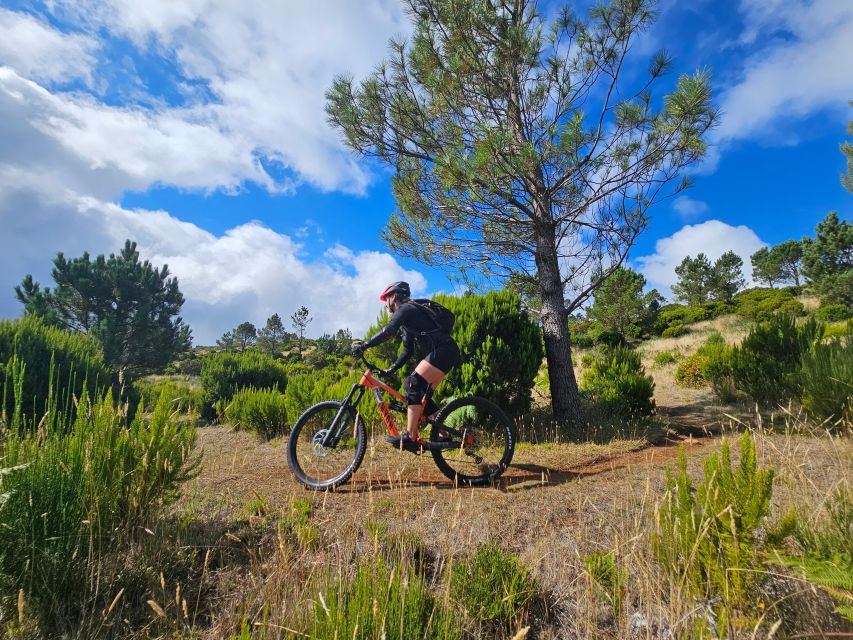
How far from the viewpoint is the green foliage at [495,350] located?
652 cm

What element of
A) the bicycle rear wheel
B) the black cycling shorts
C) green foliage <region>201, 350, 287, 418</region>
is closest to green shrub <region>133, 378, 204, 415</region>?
green foliage <region>201, 350, 287, 418</region>

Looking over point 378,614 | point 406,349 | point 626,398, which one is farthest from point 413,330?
point 626,398

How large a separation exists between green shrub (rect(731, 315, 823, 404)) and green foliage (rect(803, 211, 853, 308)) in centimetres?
2288

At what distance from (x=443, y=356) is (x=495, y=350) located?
2464 millimetres

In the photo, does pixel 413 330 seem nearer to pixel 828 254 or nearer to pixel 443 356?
pixel 443 356

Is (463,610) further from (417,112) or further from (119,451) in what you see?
(417,112)

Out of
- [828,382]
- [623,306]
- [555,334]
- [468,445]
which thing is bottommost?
[468,445]

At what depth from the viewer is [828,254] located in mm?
27906

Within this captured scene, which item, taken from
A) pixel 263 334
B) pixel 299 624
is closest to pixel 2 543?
pixel 299 624

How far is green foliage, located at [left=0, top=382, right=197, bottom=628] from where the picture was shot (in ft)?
6.66

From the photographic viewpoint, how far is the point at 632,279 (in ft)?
93.8

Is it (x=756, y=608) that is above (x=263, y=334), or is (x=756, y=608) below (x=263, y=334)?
below

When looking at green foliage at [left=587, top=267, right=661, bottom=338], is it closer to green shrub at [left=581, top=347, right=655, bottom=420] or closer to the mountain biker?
green shrub at [left=581, top=347, right=655, bottom=420]

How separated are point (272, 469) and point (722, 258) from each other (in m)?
53.8
